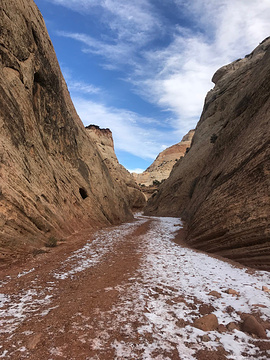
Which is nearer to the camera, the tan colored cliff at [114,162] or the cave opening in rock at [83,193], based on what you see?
the cave opening in rock at [83,193]

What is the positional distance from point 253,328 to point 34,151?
13156 millimetres

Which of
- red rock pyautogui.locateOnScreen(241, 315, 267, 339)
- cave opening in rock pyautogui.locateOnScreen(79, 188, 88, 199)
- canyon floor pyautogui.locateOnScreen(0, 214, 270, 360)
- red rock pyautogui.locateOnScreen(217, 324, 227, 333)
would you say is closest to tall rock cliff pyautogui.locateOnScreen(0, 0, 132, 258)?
cave opening in rock pyautogui.locateOnScreen(79, 188, 88, 199)

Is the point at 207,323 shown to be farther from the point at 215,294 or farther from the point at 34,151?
the point at 34,151

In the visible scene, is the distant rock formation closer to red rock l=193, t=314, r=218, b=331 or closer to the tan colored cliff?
the tan colored cliff

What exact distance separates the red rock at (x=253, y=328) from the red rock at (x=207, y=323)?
0.47m

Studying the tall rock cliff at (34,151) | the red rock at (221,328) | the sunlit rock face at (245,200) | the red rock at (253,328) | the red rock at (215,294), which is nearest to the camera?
the red rock at (253,328)

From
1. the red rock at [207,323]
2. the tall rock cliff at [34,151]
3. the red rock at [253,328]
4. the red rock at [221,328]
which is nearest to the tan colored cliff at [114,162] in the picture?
the tall rock cliff at [34,151]

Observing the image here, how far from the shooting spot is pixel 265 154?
8836mm

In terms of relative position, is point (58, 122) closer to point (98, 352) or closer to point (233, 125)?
point (233, 125)

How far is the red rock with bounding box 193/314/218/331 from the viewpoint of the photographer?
3578 millimetres

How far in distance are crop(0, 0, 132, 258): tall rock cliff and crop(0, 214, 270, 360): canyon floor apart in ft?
8.92

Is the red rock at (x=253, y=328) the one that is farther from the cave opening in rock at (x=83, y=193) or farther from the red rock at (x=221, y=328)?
the cave opening in rock at (x=83, y=193)

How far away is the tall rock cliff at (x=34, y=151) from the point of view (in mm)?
8781

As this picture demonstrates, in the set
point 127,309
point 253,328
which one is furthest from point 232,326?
point 127,309
